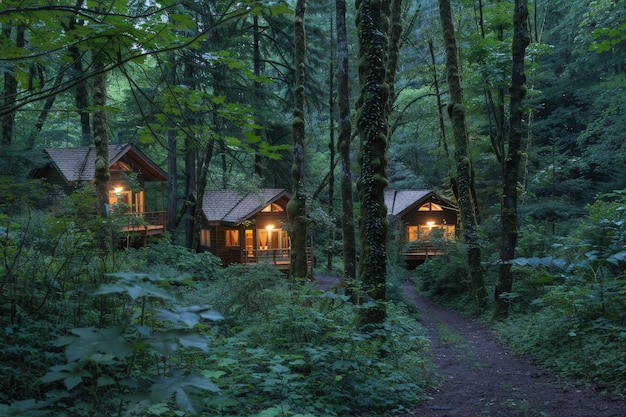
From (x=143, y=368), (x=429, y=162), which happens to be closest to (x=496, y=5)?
(x=143, y=368)

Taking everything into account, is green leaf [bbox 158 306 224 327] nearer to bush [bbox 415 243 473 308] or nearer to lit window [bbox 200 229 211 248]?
bush [bbox 415 243 473 308]

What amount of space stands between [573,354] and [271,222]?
1989 cm

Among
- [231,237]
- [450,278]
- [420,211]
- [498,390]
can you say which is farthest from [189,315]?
[420,211]

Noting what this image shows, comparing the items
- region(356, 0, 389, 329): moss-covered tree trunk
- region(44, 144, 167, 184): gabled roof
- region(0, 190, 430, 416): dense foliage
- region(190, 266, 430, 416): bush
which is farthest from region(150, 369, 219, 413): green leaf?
region(44, 144, 167, 184): gabled roof

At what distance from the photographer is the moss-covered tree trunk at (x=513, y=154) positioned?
10453 mm

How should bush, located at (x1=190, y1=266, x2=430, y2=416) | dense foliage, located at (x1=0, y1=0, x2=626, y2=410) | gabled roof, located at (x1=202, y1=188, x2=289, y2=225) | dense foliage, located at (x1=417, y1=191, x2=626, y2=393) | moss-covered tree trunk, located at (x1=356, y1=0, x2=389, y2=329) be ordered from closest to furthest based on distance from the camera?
1. dense foliage, located at (x1=0, y1=0, x2=626, y2=410)
2. bush, located at (x1=190, y1=266, x2=430, y2=416)
3. dense foliage, located at (x1=417, y1=191, x2=626, y2=393)
4. moss-covered tree trunk, located at (x1=356, y1=0, x2=389, y2=329)
5. gabled roof, located at (x1=202, y1=188, x2=289, y2=225)

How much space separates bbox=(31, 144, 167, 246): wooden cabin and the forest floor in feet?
45.9

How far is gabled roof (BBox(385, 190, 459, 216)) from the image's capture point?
2948 centimetres

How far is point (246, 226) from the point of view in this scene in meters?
24.4

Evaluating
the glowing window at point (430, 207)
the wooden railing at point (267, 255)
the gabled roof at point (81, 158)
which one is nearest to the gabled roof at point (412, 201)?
the glowing window at point (430, 207)

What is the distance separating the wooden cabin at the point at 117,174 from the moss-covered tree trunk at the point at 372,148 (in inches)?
522

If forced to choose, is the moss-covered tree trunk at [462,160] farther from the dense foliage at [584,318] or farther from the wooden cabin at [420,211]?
the wooden cabin at [420,211]

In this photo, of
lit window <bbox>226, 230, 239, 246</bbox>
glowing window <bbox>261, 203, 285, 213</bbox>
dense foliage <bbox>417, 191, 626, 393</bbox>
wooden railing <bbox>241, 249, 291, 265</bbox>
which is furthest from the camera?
lit window <bbox>226, 230, 239, 246</bbox>

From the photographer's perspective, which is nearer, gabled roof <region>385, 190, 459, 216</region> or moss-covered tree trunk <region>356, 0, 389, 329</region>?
moss-covered tree trunk <region>356, 0, 389, 329</region>
